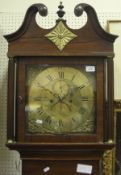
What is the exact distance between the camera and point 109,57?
1391 mm

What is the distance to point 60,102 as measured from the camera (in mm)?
1404

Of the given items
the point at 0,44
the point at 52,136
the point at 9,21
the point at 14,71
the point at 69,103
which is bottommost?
the point at 52,136

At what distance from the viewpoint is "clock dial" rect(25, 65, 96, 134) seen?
1.40 m

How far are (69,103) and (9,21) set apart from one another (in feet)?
2.12

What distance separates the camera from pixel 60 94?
141 centimetres

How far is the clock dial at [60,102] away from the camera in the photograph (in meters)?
1.40

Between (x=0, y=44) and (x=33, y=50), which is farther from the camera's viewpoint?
(x=0, y=44)

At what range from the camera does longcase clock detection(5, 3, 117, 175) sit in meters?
1.39

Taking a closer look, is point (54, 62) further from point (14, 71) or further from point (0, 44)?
point (0, 44)

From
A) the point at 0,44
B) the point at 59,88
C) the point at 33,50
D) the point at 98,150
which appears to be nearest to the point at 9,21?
the point at 0,44

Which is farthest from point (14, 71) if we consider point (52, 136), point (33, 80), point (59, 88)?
point (52, 136)

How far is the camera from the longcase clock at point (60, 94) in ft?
4.55

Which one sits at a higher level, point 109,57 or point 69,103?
point 109,57

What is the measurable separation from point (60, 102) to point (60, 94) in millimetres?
35
